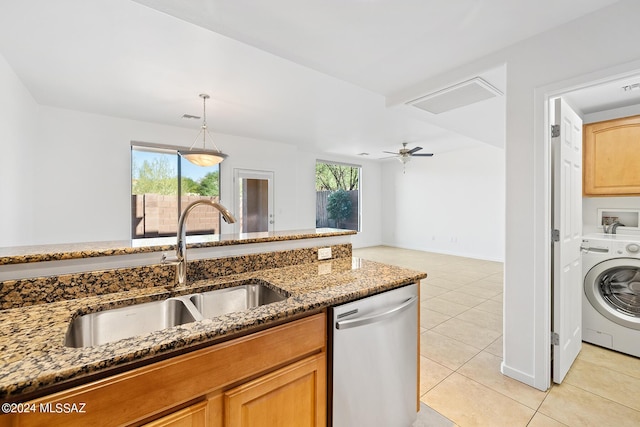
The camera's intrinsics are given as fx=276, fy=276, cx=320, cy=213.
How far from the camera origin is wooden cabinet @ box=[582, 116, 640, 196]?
2508 mm

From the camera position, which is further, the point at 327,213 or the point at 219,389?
the point at 327,213

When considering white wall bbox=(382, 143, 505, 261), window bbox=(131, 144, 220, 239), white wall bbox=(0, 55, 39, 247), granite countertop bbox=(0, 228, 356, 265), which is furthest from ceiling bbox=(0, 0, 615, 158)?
white wall bbox=(382, 143, 505, 261)

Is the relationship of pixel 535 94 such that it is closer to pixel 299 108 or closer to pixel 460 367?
pixel 460 367

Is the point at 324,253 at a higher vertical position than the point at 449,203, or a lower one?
lower

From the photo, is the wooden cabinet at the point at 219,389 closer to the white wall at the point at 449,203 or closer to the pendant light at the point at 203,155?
the pendant light at the point at 203,155

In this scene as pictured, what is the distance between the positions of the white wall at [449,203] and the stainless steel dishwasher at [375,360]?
5.69m

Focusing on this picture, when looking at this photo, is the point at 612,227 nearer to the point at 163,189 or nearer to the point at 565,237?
the point at 565,237

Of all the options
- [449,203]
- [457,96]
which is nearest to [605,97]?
[457,96]

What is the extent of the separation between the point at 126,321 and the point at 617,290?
3.62 m

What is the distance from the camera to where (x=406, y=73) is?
2598 mm

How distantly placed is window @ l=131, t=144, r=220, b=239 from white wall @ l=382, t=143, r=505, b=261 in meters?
5.21

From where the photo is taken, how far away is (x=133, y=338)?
0.81 meters

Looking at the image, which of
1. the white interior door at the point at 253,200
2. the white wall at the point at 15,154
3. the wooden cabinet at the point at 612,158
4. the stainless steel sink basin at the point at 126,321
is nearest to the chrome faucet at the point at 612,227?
the wooden cabinet at the point at 612,158

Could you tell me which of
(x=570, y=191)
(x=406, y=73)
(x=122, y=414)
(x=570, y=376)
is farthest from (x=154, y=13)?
(x=570, y=376)
